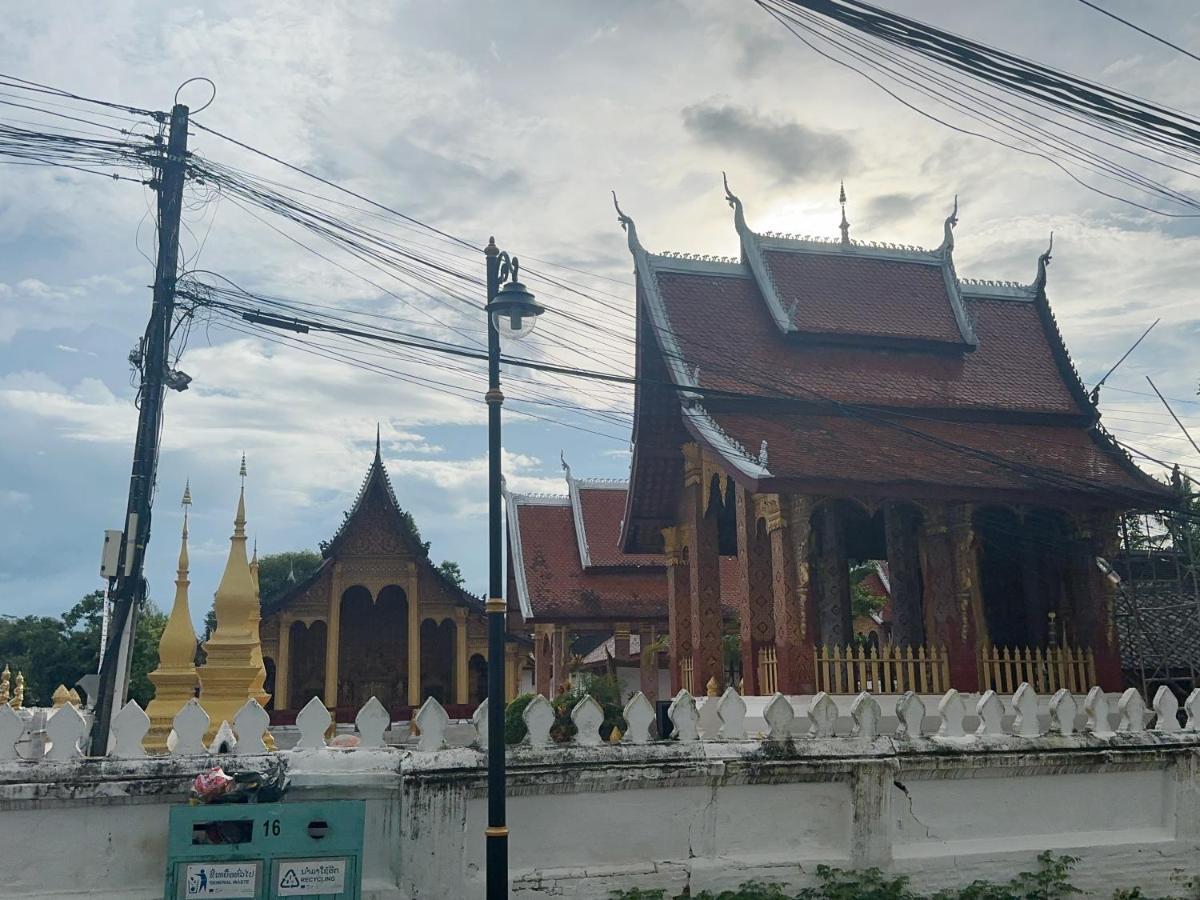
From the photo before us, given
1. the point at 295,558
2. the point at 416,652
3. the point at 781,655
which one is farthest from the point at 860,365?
the point at 295,558

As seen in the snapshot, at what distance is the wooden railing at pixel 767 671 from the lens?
468 inches

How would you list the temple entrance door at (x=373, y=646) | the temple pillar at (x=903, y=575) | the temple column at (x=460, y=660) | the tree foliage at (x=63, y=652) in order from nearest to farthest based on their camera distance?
the temple pillar at (x=903, y=575)
the temple column at (x=460, y=660)
the temple entrance door at (x=373, y=646)
the tree foliage at (x=63, y=652)

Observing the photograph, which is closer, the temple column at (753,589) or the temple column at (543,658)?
the temple column at (753,589)

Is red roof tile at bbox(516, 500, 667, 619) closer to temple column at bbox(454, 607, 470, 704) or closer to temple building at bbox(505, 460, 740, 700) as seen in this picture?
temple building at bbox(505, 460, 740, 700)

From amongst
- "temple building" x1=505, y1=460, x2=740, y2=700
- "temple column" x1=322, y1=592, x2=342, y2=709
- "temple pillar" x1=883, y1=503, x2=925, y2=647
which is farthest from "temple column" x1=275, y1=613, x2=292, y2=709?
"temple pillar" x1=883, y1=503, x2=925, y2=647

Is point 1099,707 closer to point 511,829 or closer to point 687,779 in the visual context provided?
point 687,779

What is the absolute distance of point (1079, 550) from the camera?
500 inches

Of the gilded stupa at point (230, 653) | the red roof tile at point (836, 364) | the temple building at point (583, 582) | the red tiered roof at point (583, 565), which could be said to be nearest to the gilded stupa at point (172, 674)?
the gilded stupa at point (230, 653)

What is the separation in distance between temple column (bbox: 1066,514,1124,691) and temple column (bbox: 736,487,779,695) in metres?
3.60

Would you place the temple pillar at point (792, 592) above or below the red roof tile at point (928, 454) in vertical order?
below

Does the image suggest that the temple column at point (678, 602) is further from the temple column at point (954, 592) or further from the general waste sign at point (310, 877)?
the general waste sign at point (310, 877)

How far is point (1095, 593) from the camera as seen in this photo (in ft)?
41.4

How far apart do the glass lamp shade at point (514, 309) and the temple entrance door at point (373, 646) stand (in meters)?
21.5

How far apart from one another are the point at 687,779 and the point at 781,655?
14.7 ft
